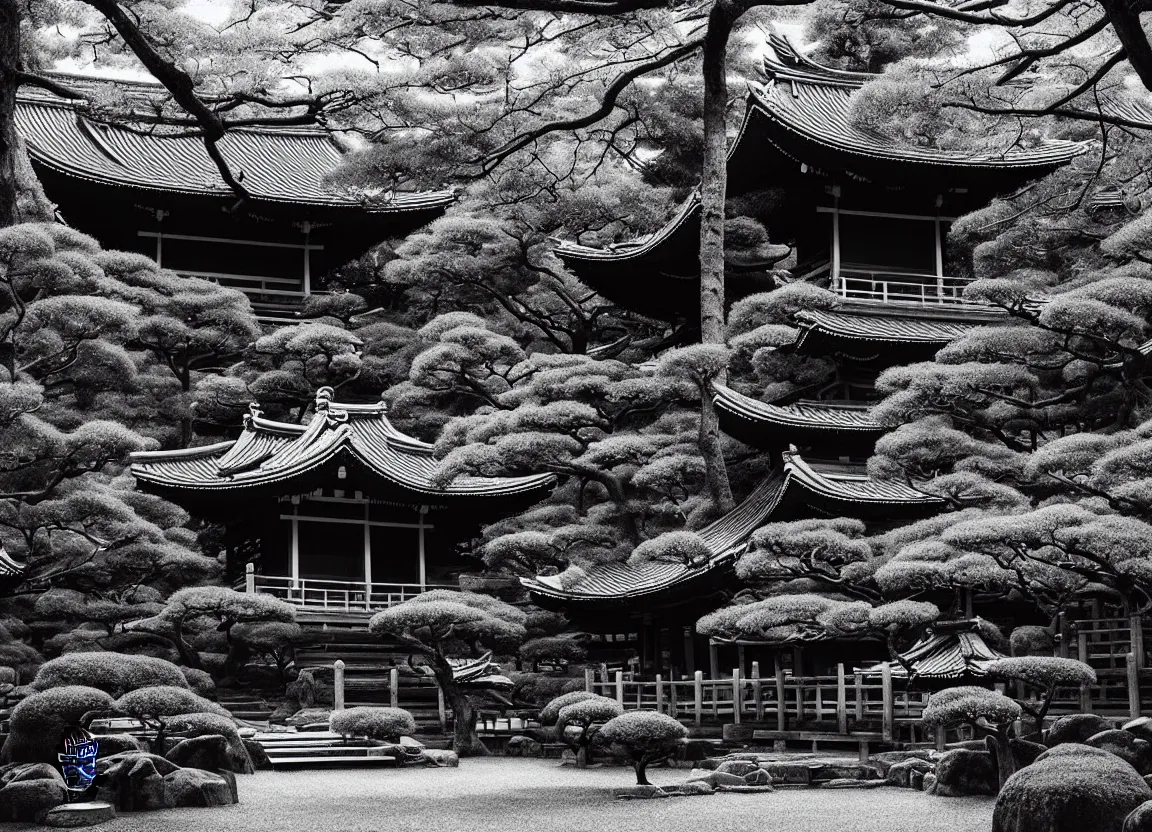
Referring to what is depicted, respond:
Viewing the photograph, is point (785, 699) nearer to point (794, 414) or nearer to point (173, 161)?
point (794, 414)

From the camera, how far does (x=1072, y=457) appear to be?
20031 millimetres

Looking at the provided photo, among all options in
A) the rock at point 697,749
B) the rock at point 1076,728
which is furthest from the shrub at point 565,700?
the rock at point 1076,728

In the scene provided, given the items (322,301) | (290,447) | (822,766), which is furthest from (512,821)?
(322,301)

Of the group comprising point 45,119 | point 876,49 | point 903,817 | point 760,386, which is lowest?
point 903,817

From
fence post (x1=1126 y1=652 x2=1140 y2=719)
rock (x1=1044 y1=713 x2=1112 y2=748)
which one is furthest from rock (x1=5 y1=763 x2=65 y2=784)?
fence post (x1=1126 y1=652 x2=1140 y2=719)

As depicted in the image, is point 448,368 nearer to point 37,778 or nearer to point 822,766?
point 822,766

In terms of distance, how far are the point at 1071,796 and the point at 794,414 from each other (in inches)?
653

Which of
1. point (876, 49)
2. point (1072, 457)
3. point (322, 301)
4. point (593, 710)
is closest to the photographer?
point (593, 710)

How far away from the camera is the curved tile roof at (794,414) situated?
27.0m

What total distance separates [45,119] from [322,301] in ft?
29.5

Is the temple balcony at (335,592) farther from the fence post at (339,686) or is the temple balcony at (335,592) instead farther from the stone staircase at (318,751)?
the stone staircase at (318,751)

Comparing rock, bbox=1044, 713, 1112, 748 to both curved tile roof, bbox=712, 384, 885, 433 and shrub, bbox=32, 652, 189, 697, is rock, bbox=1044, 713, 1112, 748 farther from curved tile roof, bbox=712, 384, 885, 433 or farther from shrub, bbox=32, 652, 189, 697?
shrub, bbox=32, 652, 189, 697

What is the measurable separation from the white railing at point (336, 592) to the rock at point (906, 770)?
12.8 meters

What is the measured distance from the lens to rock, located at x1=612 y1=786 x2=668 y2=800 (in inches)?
682
